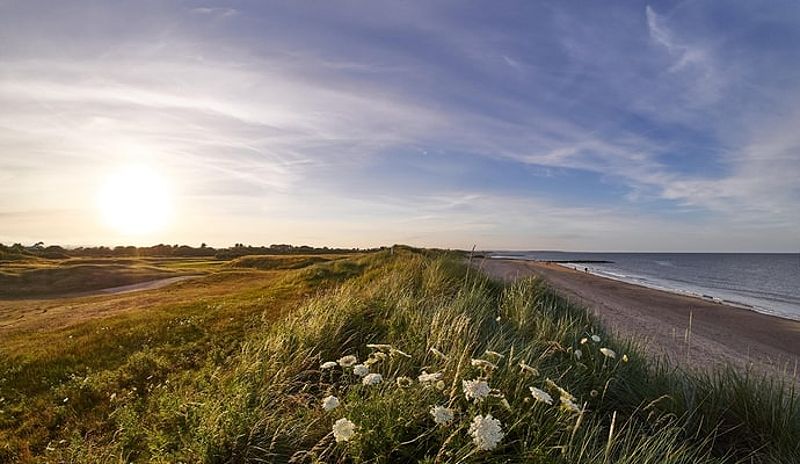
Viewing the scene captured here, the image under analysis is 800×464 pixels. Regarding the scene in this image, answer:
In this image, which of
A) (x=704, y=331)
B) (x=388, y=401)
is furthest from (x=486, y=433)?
(x=704, y=331)

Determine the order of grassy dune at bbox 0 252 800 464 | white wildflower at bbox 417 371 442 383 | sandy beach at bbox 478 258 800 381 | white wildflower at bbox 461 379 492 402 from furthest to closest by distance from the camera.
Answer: sandy beach at bbox 478 258 800 381, white wildflower at bbox 417 371 442 383, grassy dune at bbox 0 252 800 464, white wildflower at bbox 461 379 492 402

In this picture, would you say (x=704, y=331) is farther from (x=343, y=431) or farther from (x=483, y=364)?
(x=343, y=431)

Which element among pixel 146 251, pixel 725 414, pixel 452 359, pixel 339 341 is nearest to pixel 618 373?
pixel 725 414

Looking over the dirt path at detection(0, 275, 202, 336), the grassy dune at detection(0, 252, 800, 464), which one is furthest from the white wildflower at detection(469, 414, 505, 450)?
the dirt path at detection(0, 275, 202, 336)

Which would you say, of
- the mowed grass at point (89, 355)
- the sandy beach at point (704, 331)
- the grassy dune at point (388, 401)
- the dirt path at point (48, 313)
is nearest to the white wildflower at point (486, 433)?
the grassy dune at point (388, 401)

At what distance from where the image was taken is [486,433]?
8.05 feet

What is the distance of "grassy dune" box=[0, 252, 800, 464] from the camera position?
3051 mm

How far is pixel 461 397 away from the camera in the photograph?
3.48 m

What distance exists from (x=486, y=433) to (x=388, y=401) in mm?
978

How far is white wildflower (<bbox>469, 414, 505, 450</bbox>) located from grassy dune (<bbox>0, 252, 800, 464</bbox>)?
2 centimetres

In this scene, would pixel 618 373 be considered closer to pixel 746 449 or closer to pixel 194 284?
pixel 746 449

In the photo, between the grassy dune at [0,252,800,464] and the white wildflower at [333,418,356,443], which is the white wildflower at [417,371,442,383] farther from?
the white wildflower at [333,418,356,443]

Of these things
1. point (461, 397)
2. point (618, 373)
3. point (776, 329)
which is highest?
point (461, 397)

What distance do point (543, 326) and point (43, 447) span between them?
704cm
